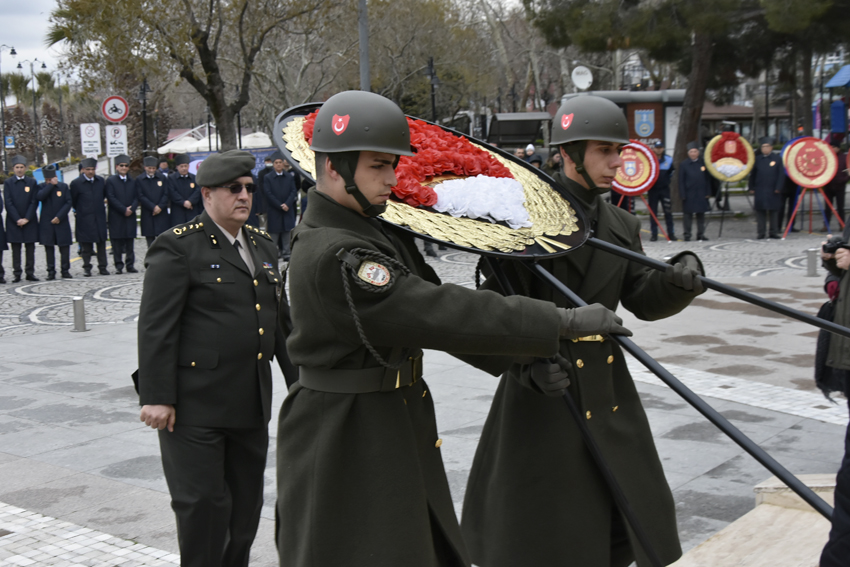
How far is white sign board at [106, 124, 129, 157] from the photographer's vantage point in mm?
18375

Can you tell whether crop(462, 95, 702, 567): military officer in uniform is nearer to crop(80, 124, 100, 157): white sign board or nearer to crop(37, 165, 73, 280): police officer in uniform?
crop(37, 165, 73, 280): police officer in uniform

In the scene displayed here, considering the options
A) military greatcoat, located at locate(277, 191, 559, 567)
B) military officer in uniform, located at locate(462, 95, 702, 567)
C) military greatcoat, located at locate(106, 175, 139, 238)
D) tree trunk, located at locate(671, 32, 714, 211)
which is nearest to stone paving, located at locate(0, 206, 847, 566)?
military officer in uniform, located at locate(462, 95, 702, 567)

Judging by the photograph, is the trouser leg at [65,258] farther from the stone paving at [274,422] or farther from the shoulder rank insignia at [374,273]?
the shoulder rank insignia at [374,273]

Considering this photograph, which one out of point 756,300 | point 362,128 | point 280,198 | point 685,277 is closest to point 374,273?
point 362,128

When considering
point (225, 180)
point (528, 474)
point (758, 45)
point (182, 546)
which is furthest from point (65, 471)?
point (758, 45)

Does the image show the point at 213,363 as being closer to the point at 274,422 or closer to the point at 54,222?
the point at 274,422

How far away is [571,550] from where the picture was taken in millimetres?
3092

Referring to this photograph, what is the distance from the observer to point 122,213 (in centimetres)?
1530

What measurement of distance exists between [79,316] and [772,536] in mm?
7959

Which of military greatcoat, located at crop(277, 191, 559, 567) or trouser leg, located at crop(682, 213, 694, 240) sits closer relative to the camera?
military greatcoat, located at crop(277, 191, 559, 567)

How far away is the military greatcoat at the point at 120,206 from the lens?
1533cm

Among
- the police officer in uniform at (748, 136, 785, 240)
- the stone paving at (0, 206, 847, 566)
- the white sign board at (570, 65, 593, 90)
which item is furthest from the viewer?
the white sign board at (570, 65, 593, 90)

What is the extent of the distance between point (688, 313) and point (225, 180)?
7.54 meters

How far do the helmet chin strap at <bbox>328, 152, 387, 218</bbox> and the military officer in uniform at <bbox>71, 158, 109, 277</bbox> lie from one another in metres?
13.7
